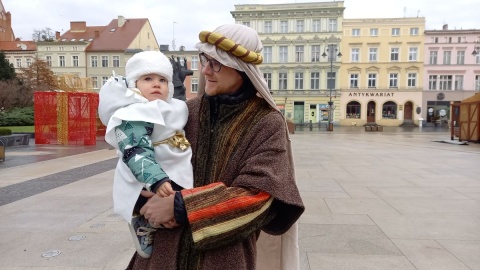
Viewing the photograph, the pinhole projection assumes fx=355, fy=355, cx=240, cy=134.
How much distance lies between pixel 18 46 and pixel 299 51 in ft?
122

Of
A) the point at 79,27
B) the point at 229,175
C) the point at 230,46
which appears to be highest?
the point at 79,27

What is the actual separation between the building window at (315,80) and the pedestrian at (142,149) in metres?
41.3

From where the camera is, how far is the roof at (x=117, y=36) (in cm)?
4200

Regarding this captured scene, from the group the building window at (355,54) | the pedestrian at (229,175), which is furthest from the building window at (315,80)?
the pedestrian at (229,175)

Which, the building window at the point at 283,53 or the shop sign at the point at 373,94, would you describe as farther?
the building window at the point at 283,53

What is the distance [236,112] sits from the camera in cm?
152

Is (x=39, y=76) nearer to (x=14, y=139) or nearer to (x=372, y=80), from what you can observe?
(x=14, y=139)

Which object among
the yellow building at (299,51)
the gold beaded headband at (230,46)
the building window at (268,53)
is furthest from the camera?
the building window at (268,53)

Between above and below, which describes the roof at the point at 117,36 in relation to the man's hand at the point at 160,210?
above

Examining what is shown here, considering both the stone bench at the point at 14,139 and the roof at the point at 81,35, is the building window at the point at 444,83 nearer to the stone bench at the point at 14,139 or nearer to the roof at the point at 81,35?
the stone bench at the point at 14,139

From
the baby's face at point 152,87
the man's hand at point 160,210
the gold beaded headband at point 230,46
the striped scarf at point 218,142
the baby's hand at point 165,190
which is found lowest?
the man's hand at point 160,210

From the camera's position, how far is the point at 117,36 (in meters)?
43.2

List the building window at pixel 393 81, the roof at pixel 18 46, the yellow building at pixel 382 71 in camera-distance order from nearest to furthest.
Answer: the yellow building at pixel 382 71 → the building window at pixel 393 81 → the roof at pixel 18 46

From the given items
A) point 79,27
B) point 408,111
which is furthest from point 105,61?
point 408,111
